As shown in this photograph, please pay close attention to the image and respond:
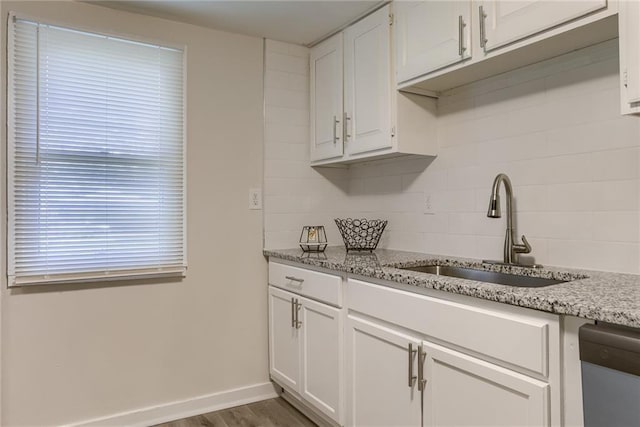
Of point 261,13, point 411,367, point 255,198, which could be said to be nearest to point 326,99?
point 261,13

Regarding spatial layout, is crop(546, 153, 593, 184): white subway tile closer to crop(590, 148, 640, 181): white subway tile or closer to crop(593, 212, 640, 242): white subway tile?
crop(590, 148, 640, 181): white subway tile

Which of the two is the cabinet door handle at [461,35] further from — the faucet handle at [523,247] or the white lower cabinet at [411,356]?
the white lower cabinet at [411,356]

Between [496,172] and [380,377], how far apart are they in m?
1.04

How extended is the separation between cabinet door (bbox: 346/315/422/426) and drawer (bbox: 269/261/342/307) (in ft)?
0.51

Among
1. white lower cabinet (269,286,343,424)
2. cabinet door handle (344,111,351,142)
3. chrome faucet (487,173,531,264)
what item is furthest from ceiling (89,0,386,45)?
white lower cabinet (269,286,343,424)

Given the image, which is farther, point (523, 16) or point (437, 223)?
point (437, 223)

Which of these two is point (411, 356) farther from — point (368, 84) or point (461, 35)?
point (368, 84)

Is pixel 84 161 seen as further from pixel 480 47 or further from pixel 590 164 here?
pixel 590 164

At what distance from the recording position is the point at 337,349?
6.55 ft

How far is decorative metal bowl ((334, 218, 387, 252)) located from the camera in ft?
7.96

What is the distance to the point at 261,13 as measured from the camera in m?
2.31

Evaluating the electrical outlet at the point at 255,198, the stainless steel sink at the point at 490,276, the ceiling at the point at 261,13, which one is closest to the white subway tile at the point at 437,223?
the stainless steel sink at the point at 490,276

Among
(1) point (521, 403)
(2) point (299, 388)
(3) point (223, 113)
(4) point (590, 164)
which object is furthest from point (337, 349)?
(3) point (223, 113)

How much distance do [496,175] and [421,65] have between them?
601mm
